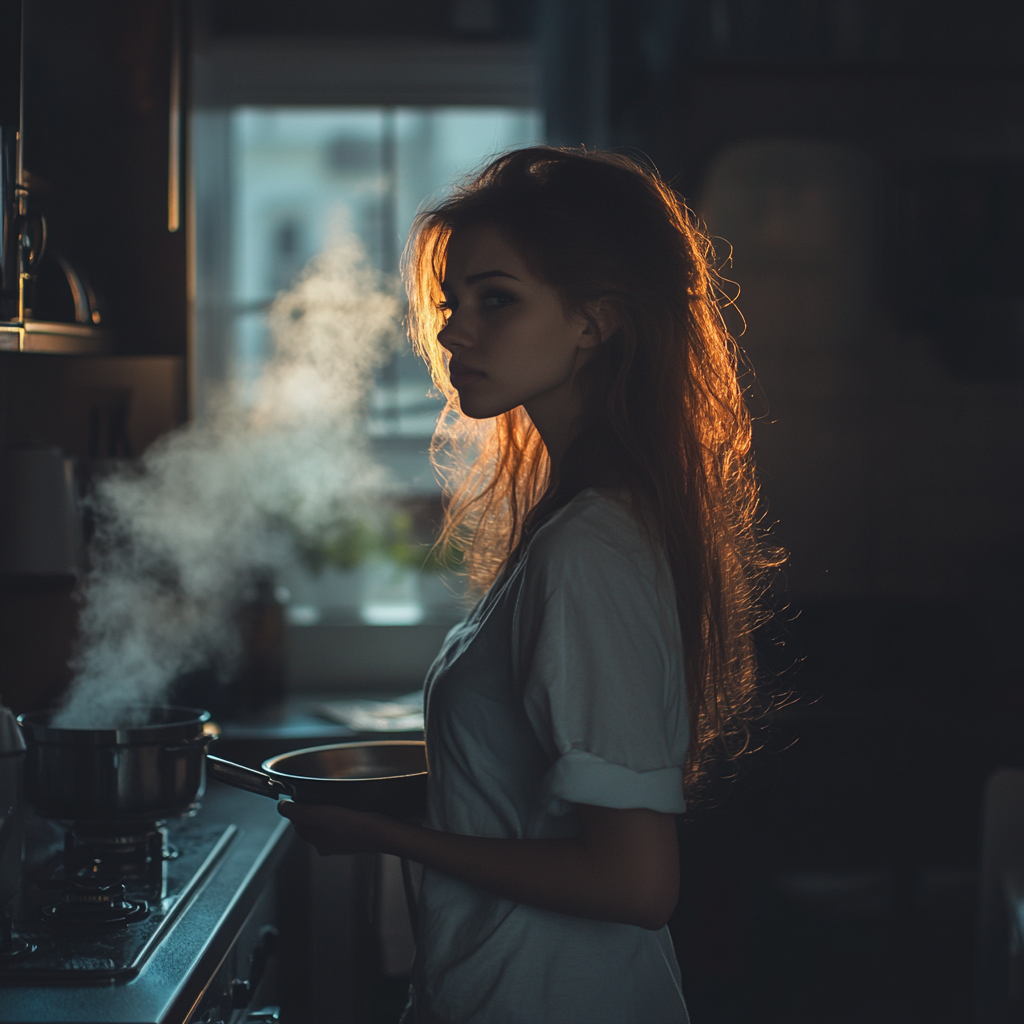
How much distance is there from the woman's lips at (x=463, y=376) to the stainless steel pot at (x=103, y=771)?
1.85 ft

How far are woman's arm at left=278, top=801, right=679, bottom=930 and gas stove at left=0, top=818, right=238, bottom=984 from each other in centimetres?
35

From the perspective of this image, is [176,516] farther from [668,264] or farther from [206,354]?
[668,264]

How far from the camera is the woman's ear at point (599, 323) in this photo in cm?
102

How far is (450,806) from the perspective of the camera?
3.32 ft

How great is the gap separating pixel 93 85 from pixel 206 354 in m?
1.27

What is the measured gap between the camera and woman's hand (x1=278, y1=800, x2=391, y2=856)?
3.34ft

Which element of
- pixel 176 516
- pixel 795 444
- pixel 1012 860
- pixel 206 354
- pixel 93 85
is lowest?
pixel 1012 860

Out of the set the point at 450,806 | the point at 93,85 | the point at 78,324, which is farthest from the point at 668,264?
the point at 93,85

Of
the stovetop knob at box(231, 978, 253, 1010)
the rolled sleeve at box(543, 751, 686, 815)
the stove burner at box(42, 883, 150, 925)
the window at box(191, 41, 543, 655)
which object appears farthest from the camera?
the window at box(191, 41, 543, 655)

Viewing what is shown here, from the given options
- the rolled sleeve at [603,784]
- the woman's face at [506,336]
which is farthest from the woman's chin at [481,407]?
the rolled sleeve at [603,784]

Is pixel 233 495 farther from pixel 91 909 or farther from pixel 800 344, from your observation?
pixel 91 909

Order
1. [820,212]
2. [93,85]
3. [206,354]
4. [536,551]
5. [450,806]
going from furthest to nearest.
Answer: [206,354] → [820,212] → [93,85] → [450,806] → [536,551]

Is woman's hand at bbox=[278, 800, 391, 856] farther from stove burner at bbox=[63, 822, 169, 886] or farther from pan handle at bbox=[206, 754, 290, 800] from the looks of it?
stove burner at bbox=[63, 822, 169, 886]

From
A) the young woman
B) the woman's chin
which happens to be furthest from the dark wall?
the woman's chin
